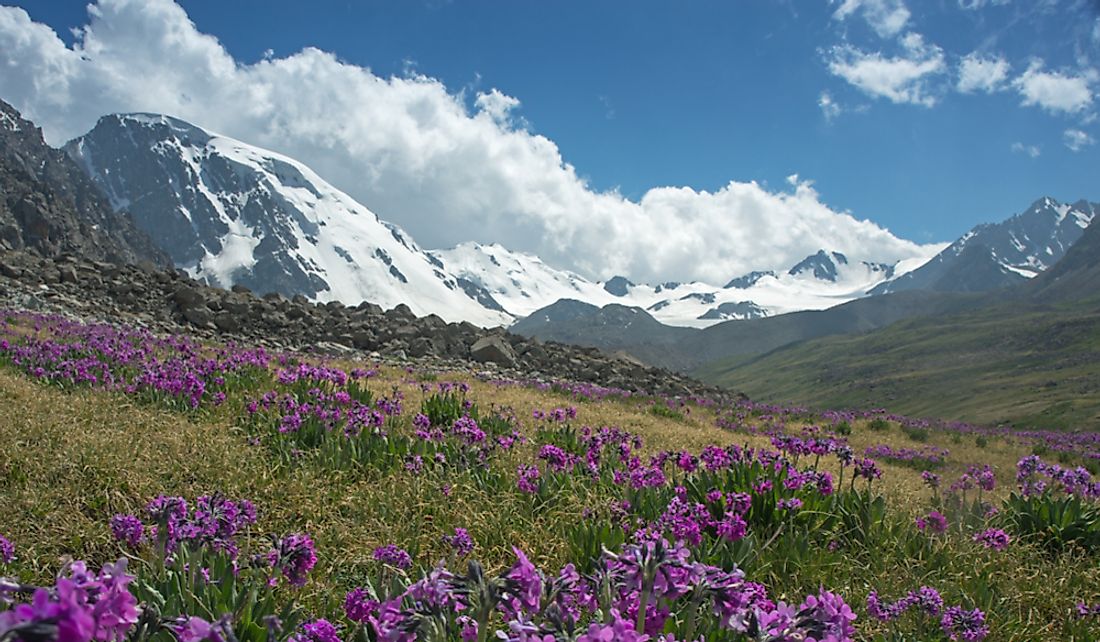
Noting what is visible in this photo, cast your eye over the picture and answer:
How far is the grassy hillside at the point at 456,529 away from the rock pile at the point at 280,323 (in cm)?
1259

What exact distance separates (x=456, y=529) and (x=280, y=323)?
68.0ft

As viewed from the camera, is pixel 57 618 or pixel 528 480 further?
pixel 528 480

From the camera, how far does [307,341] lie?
2173 centimetres

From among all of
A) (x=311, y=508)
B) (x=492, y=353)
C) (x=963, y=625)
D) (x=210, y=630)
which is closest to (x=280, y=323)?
(x=492, y=353)

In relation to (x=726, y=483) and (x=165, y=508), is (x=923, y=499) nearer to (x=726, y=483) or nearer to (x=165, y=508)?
(x=726, y=483)

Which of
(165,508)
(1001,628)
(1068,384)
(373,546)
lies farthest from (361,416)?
(1068,384)

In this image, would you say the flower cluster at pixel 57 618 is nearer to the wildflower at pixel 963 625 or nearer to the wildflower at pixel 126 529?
the wildflower at pixel 126 529

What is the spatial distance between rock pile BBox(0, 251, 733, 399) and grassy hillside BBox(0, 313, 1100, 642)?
12.6 meters

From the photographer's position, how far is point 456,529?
12.6 ft

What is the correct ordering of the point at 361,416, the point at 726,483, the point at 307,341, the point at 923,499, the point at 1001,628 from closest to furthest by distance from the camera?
the point at 1001,628, the point at 726,483, the point at 361,416, the point at 923,499, the point at 307,341

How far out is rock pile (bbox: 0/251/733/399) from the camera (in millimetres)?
20703

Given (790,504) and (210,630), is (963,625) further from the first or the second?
(210,630)

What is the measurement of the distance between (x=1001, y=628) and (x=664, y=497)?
7.69 ft

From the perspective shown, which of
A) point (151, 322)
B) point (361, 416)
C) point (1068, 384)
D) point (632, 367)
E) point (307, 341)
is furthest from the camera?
point (1068, 384)
